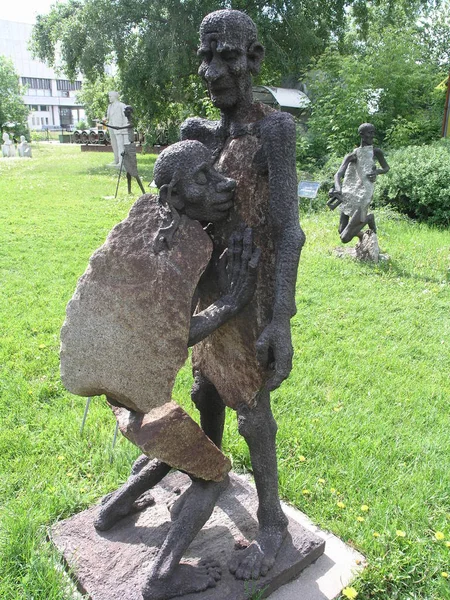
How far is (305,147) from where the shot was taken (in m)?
13.9

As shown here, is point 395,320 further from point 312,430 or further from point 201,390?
point 201,390

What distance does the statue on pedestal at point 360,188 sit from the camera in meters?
7.76

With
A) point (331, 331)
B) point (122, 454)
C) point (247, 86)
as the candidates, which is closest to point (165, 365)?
point (247, 86)

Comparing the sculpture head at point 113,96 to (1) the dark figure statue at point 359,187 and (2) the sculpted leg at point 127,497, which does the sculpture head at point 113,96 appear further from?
(2) the sculpted leg at point 127,497

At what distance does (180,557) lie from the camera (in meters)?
2.10

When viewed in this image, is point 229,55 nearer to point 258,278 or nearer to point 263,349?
point 258,278

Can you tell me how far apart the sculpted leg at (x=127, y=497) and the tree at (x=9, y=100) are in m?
38.1

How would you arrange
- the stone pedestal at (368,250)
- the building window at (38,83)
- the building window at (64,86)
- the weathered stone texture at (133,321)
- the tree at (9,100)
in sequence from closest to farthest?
the weathered stone texture at (133,321) → the stone pedestal at (368,250) → the tree at (9,100) → the building window at (38,83) → the building window at (64,86)

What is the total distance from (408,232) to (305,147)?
525 centimetres

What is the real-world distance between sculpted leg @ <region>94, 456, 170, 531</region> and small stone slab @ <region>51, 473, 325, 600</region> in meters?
0.05

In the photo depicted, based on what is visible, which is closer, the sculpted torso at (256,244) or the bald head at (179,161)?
the bald head at (179,161)

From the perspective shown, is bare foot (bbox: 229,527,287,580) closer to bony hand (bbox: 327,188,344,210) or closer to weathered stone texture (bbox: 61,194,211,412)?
weathered stone texture (bbox: 61,194,211,412)

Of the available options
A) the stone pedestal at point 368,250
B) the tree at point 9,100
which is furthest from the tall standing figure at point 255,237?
the tree at point 9,100

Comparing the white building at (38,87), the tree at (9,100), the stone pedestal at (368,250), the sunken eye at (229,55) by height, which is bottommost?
the stone pedestal at (368,250)
